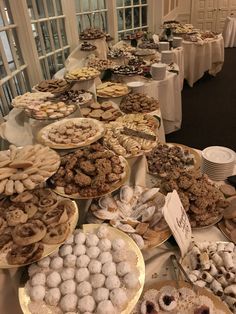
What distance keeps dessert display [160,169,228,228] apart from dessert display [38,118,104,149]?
1.17ft

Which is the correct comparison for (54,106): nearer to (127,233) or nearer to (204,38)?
(127,233)

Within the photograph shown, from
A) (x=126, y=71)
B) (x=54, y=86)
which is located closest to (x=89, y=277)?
(x=54, y=86)

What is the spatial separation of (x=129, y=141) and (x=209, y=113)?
2.55 meters

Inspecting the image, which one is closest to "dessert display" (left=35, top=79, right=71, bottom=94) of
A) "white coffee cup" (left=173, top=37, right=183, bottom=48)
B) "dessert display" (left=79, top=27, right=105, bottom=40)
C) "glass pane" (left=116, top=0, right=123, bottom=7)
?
"dessert display" (left=79, top=27, right=105, bottom=40)

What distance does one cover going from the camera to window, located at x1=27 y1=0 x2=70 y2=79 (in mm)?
2221

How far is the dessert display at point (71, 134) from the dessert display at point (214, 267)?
1.84 ft

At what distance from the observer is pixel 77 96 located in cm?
161

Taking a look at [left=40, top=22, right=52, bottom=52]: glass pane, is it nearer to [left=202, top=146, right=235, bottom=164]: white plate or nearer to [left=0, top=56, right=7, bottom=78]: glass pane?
[left=0, top=56, right=7, bottom=78]: glass pane

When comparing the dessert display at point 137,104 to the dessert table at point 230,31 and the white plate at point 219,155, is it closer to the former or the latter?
the white plate at point 219,155

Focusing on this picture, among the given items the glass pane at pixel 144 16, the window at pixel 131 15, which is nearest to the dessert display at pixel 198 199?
the window at pixel 131 15

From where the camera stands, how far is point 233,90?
4066 mm

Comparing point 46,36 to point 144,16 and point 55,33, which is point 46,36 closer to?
point 55,33

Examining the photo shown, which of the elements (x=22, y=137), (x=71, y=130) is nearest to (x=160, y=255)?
(x=71, y=130)

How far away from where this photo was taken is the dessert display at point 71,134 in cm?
103
